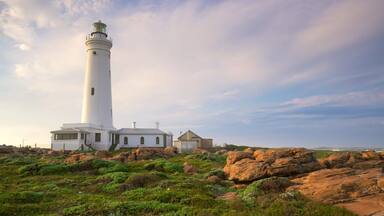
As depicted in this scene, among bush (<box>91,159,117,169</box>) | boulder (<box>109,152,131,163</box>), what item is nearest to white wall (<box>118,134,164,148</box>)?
boulder (<box>109,152,131,163</box>)

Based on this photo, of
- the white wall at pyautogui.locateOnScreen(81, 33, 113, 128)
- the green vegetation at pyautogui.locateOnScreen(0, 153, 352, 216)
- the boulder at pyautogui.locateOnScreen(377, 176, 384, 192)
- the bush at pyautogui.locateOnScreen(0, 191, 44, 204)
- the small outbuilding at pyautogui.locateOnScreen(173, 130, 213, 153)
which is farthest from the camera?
the small outbuilding at pyautogui.locateOnScreen(173, 130, 213, 153)

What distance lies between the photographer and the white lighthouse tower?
46.7m

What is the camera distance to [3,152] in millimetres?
37625

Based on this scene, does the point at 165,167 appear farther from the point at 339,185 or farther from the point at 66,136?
the point at 66,136

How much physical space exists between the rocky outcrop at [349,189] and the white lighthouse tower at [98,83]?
38.5 meters

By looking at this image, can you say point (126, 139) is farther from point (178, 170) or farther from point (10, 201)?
point (10, 201)

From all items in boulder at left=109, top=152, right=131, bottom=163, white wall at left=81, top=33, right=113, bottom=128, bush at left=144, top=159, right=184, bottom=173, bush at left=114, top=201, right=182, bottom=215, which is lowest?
bush at left=114, top=201, right=182, bottom=215

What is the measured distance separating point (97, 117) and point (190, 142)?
14.5 metres

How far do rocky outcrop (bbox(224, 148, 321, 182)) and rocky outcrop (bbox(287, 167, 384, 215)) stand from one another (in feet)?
5.86

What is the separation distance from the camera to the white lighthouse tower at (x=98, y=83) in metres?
46.7

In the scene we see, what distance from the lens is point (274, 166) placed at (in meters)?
15.1

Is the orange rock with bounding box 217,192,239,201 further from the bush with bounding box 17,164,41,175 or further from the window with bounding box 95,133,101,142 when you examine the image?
the window with bounding box 95,133,101,142

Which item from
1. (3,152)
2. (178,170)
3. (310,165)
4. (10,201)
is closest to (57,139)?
(3,152)

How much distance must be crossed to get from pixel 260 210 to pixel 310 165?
6.51m
